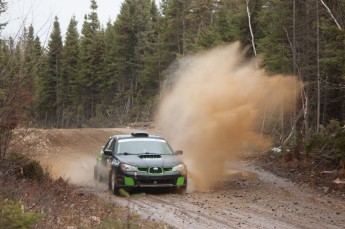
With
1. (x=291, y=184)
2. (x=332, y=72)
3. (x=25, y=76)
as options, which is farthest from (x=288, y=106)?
(x=25, y=76)

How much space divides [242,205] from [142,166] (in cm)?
322

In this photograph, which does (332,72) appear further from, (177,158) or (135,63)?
(135,63)

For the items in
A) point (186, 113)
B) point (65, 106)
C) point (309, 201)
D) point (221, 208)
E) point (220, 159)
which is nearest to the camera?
point (221, 208)

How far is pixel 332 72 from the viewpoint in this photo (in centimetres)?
2572

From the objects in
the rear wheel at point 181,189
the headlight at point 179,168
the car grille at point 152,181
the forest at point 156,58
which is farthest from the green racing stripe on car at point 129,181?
the forest at point 156,58

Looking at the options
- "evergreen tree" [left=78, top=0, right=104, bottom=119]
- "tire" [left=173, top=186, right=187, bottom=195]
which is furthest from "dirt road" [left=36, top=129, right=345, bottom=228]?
"evergreen tree" [left=78, top=0, right=104, bottom=119]

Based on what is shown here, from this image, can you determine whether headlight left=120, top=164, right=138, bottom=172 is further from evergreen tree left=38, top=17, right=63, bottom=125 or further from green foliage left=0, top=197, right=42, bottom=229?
evergreen tree left=38, top=17, right=63, bottom=125

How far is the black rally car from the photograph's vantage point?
13.9 m

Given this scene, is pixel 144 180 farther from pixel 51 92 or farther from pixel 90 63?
pixel 51 92

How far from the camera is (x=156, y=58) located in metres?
61.0

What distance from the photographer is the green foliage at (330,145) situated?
15.5 m

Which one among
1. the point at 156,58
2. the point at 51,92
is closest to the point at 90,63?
the point at 51,92

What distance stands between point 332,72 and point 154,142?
13604 millimetres

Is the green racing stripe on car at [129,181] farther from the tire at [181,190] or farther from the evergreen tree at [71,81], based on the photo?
the evergreen tree at [71,81]
